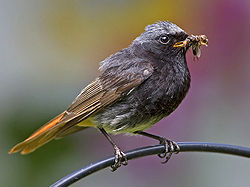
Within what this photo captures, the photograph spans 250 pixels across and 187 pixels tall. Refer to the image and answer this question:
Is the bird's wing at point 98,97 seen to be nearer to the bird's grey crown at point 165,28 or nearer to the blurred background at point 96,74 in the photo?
the bird's grey crown at point 165,28

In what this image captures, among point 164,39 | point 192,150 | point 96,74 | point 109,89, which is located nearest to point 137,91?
point 109,89

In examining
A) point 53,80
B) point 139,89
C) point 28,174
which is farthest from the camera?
point 53,80

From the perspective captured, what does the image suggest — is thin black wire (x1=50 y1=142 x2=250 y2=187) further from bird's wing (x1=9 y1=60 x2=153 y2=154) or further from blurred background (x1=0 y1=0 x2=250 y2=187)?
blurred background (x1=0 y1=0 x2=250 y2=187)

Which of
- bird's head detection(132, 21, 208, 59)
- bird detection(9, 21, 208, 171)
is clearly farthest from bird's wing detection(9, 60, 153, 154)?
bird's head detection(132, 21, 208, 59)

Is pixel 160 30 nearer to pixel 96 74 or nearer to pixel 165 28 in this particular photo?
pixel 165 28

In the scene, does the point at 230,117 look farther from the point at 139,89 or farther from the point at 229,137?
the point at 139,89

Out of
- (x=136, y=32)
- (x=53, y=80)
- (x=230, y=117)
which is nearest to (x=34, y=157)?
(x=53, y=80)
